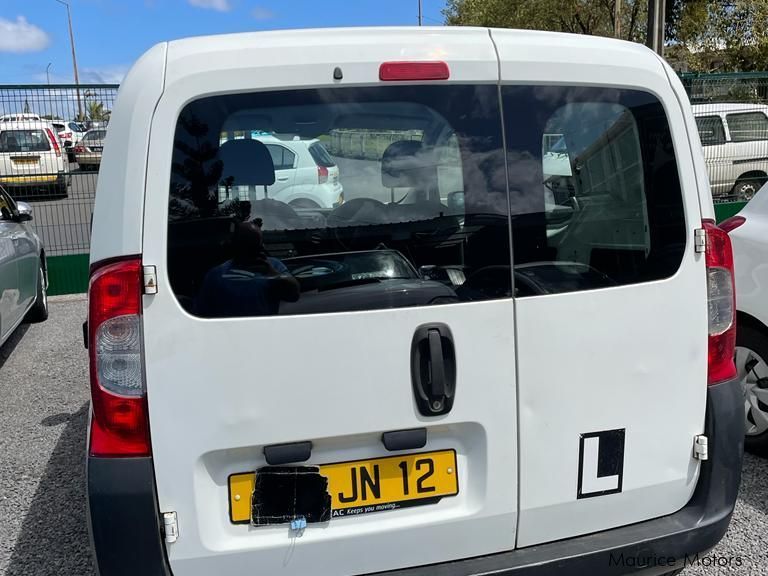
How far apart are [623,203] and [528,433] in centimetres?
80

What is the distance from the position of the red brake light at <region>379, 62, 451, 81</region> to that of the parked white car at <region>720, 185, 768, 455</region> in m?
2.34

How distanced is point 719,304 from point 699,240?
9.5 inches

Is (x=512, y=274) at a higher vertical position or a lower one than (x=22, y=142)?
lower

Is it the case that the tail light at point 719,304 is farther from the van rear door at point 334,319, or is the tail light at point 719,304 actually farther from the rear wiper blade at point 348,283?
the rear wiper blade at point 348,283

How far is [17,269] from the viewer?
5.75 m

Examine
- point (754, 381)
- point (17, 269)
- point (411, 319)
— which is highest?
point (411, 319)

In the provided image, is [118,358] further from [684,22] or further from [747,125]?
[684,22]

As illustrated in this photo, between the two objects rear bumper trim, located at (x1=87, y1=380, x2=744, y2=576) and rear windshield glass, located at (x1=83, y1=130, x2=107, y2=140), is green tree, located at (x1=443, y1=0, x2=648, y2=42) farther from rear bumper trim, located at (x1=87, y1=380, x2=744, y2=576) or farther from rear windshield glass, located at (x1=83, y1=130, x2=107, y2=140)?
rear bumper trim, located at (x1=87, y1=380, x2=744, y2=576)

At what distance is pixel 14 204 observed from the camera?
6.26 meters

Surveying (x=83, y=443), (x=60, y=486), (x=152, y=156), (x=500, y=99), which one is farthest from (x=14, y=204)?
(x=500, y=99)

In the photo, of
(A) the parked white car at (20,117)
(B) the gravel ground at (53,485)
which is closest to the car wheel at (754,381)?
(B) the gravel ground at (53,485)

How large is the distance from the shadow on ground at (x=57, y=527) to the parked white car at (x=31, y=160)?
469cm

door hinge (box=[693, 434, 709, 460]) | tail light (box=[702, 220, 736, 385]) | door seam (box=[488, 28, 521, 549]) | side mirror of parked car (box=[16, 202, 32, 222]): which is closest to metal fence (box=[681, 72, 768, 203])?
tail light (box=[702, 220, 736, 385])

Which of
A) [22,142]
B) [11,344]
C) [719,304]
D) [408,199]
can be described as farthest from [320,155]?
[22,142]
